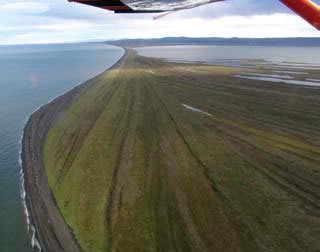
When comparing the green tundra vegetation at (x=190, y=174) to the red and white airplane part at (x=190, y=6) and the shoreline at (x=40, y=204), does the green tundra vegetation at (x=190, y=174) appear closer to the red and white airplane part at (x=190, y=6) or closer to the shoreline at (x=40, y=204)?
the shoreline at (x=40, y=204)

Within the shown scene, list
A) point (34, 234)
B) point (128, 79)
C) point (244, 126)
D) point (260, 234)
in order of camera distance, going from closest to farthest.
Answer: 1. point (260, 234)
2. point (34, 234)
3. point (244, 126)
4. point (128, 79)

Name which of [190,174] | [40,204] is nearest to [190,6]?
[190,174]

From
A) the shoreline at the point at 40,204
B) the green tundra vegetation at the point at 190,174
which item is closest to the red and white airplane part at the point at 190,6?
the green tundra vegetation at the point at 190,174

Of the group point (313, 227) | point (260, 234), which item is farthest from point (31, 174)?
point (313, 227)

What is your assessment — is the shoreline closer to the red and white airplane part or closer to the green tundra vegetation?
the green tundra vegetation

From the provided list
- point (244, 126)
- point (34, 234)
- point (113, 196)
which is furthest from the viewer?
point (244, 126)

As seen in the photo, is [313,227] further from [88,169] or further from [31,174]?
[31,174]

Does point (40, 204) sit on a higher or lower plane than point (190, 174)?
lower

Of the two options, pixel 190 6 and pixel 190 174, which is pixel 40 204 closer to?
pixel 190 174

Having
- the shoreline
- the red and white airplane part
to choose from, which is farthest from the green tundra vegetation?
the red and white airplane part
